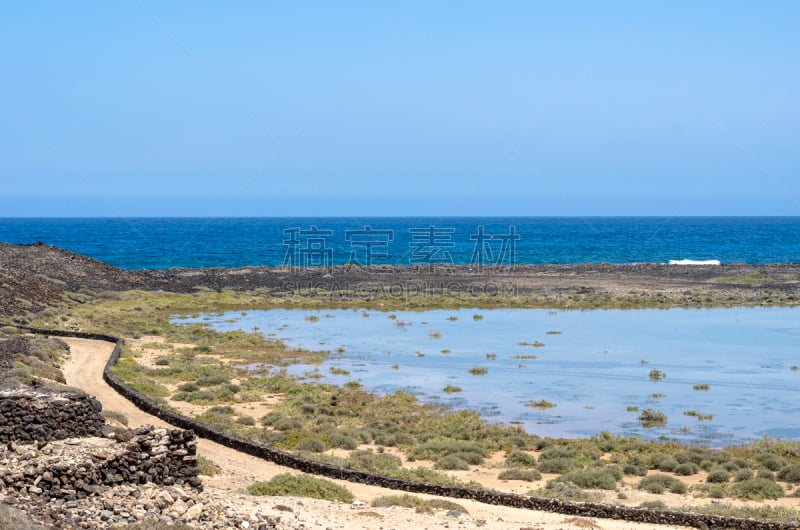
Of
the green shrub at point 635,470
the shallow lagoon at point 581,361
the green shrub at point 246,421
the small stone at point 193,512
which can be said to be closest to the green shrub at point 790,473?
the green shrub at point 635,470

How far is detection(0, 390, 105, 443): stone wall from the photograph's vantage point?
1622 centimetres

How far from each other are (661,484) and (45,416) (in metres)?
12.7

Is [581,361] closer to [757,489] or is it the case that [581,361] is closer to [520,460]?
[520,460]

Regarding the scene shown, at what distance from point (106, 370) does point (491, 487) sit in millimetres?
17257

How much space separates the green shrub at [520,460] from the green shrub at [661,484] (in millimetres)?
2757

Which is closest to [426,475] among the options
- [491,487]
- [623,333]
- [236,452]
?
[491,487]

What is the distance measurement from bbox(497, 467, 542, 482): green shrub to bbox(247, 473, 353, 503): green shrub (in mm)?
4233

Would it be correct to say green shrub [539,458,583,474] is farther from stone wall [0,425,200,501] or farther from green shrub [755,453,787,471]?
stone wall [0,425,200,501]

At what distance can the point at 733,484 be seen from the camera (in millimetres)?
18875

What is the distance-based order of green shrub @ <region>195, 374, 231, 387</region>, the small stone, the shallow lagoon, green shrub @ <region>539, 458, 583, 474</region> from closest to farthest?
the small stone → green shrub @ <region>539, 458, 583, 474</region> → the shallow lagoon → green shrub @ <region>195, 374, 231, 387</region>

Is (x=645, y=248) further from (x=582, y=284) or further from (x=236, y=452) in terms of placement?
(x=236, y=452)

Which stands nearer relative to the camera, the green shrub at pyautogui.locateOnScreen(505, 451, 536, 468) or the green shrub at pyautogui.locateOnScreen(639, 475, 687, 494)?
the green shrub at pyautogui.locateOnScreen(639, 475, 687, 494)
